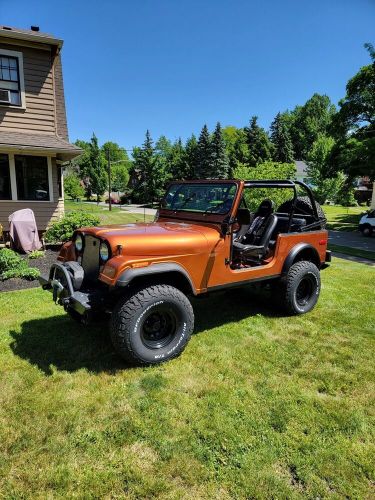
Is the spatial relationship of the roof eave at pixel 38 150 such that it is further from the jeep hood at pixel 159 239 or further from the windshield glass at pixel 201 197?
the jeep hood at pixel 159 239

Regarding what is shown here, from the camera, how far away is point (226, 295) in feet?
19.1

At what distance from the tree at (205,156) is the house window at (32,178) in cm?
3235

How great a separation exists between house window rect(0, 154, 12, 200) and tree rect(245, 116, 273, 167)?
39.3 meters

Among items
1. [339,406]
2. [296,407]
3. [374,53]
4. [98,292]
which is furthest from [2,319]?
[374,53]

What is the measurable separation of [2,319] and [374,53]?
21889mm

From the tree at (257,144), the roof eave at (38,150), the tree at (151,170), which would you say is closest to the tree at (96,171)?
the tree at (151,170)

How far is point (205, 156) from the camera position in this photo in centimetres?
4194

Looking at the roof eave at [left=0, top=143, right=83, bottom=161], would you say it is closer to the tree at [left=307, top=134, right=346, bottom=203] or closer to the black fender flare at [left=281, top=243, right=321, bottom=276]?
the black fender flare at [left=281, top=243, right=321, bottom=276]

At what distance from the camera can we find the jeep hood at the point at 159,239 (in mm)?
3248

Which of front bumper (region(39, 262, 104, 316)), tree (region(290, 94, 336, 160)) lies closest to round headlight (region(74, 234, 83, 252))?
front bumper (region(39, 262, 104, 316))

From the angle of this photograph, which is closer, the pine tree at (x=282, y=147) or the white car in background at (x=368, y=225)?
the white car in background at (x=368, y=225)

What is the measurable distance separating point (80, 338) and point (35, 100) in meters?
8.86

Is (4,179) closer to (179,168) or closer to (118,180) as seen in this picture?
(179,168)

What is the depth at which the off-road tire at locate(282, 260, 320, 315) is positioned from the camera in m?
4.71
